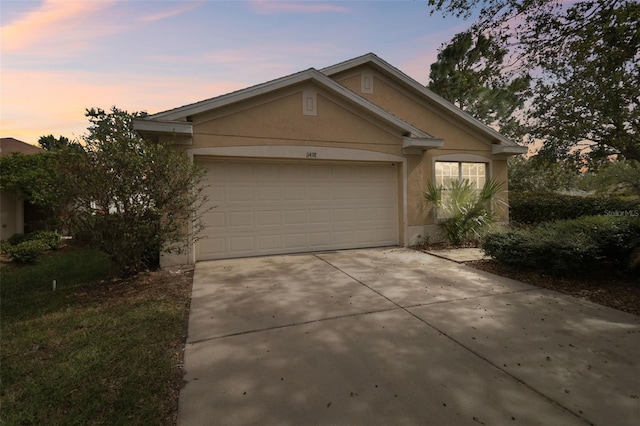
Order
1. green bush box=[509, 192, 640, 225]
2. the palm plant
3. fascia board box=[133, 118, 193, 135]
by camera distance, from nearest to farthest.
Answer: fascia board box=[133, 118, 193, 135] → the palm plant → green bush box=[509, 192, 640, 225]

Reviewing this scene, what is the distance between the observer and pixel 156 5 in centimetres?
620

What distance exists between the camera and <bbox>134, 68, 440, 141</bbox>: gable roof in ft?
22.1

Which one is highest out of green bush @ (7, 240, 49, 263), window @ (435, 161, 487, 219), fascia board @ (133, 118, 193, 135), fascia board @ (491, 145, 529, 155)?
fascia board @ (491, 145, 529, 155)

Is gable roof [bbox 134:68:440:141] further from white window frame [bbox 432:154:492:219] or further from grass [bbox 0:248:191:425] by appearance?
grass [bbox 0:248:191:425]

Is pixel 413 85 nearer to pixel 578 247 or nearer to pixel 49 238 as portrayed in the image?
pixel 578 247

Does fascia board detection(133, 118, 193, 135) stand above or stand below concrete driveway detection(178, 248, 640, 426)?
above

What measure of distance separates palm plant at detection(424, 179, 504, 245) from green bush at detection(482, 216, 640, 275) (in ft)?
9.90

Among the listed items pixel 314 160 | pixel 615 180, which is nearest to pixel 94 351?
pixel 314 160

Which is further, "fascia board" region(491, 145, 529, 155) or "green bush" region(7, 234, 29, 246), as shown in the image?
"fascia board" region(491, 145, 529, 155)

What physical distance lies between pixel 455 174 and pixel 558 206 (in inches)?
211

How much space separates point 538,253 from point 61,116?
40.0ft

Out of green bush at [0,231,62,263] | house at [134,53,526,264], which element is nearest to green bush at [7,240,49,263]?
green bush at [0,231,62,263]

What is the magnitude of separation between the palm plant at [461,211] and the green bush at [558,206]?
4592 millimetres

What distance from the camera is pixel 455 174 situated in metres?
10.5
